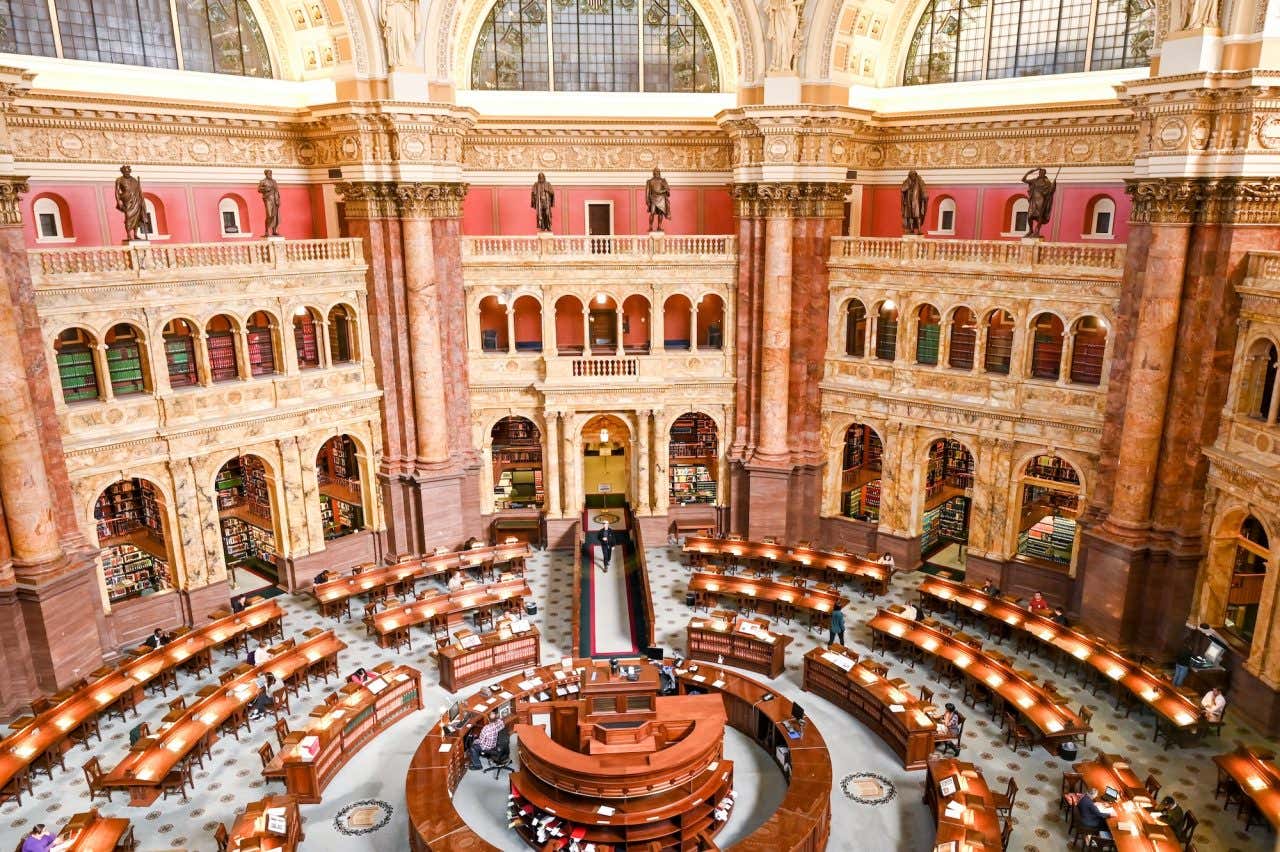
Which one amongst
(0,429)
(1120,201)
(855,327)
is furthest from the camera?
(855,327)

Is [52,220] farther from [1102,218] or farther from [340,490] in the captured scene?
[1102,218]

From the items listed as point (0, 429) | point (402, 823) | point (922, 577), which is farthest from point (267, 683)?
point (922, 577)

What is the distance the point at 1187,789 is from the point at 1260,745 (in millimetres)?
2649

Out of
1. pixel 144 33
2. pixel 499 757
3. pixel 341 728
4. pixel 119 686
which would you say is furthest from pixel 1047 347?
pixel 144 33

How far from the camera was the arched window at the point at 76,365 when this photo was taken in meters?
21.2

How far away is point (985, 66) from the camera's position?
25.6 meters

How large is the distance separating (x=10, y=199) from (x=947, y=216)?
24.2m

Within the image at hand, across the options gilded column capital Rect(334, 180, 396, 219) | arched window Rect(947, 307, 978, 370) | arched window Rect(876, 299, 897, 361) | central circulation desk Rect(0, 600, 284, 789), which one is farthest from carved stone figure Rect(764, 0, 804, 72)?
central circulation desk Rect(0, 600, 284, 789)

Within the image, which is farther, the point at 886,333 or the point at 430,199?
the point at 886,333

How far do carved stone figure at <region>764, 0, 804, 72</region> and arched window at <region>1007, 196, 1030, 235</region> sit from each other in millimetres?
7588

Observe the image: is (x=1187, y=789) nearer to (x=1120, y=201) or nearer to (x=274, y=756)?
(x=1120, y=201)

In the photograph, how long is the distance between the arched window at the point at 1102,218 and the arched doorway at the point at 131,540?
2637cm

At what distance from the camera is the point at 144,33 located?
74.5 ft

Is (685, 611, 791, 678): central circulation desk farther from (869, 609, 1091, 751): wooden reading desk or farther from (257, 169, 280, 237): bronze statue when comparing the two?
(257, 169, 280, 237): bronze statue
